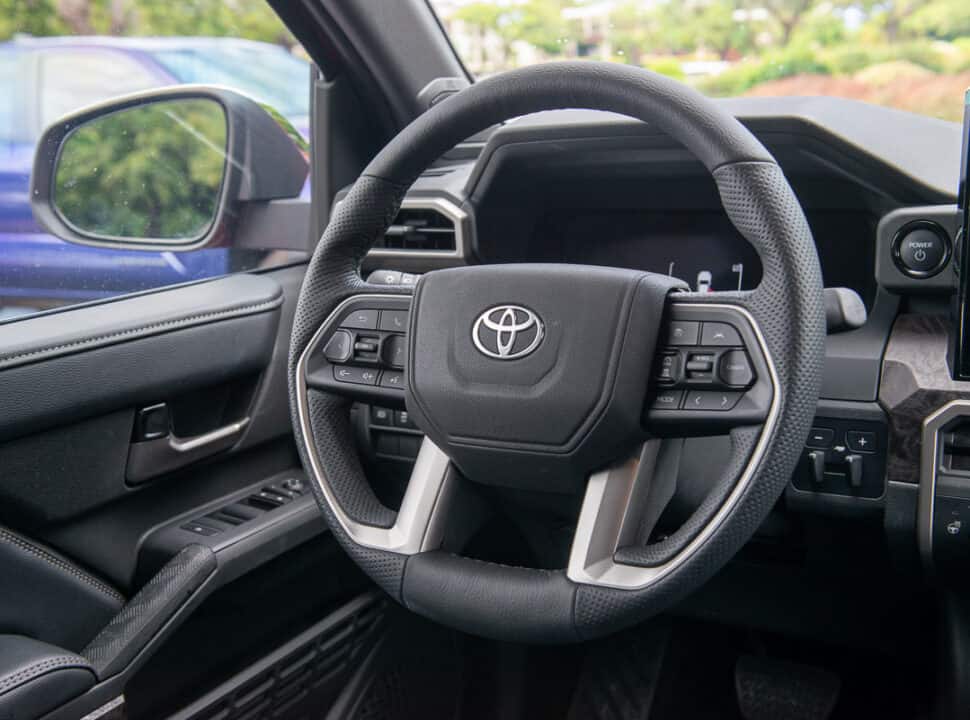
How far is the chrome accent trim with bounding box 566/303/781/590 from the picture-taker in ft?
3.33

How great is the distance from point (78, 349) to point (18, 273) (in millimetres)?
244

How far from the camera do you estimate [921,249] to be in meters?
1.34

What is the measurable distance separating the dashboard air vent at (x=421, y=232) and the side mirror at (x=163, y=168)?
0.38 meters

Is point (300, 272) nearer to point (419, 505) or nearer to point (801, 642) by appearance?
point (419, 505)

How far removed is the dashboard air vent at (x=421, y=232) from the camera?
5.56ft

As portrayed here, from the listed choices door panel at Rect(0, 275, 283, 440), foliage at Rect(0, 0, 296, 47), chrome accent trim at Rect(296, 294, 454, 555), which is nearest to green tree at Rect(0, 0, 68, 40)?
foliage at Rect(0, 0, 296, 47)

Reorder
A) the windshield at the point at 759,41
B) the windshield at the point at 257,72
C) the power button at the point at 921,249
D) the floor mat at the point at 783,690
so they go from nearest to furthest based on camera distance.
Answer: the power button at the point at 921,249 → the windshield at the point at 759,41 → the floor mat at the point at 783,690 → the windshield at the point at 257,72

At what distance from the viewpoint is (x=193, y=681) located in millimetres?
1523

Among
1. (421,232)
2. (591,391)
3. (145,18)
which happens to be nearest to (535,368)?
(591,391)

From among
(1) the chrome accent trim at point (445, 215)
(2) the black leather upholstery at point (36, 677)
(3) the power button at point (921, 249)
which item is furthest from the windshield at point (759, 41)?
(2) the black leather upholstery at point (36, 677)

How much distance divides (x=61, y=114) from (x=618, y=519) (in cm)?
124

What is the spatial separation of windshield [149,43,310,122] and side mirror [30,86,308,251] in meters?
0.03

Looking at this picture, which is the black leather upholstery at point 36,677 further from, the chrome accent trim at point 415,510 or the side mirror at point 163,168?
the side mirror at point 163,168

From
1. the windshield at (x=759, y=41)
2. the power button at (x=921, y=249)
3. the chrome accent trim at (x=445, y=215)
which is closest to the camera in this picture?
the power button at (x=921, y=249)
